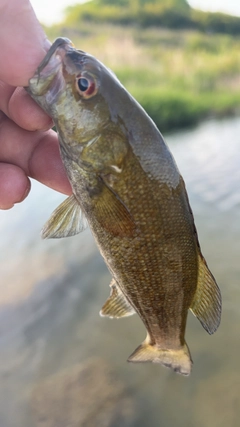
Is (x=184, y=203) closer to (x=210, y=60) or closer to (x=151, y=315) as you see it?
(x=151, y=315)

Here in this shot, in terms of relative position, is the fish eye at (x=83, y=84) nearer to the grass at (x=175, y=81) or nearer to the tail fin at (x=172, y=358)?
the tail fin at (x=172, y=358)

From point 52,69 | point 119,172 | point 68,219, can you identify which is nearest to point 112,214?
point 119,172

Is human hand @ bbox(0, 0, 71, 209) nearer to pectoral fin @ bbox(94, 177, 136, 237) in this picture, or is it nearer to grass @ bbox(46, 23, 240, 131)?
pectoral fin @ bbox(94, 177, 136, 237)

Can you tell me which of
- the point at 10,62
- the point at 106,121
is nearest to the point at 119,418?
the point at 106,121

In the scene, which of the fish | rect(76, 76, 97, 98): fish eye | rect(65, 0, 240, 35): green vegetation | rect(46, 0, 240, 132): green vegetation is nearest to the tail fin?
the fish

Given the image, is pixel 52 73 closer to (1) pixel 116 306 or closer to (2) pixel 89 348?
(1) pixel 116 306

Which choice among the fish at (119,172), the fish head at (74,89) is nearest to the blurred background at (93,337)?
the fish at (119,172)
